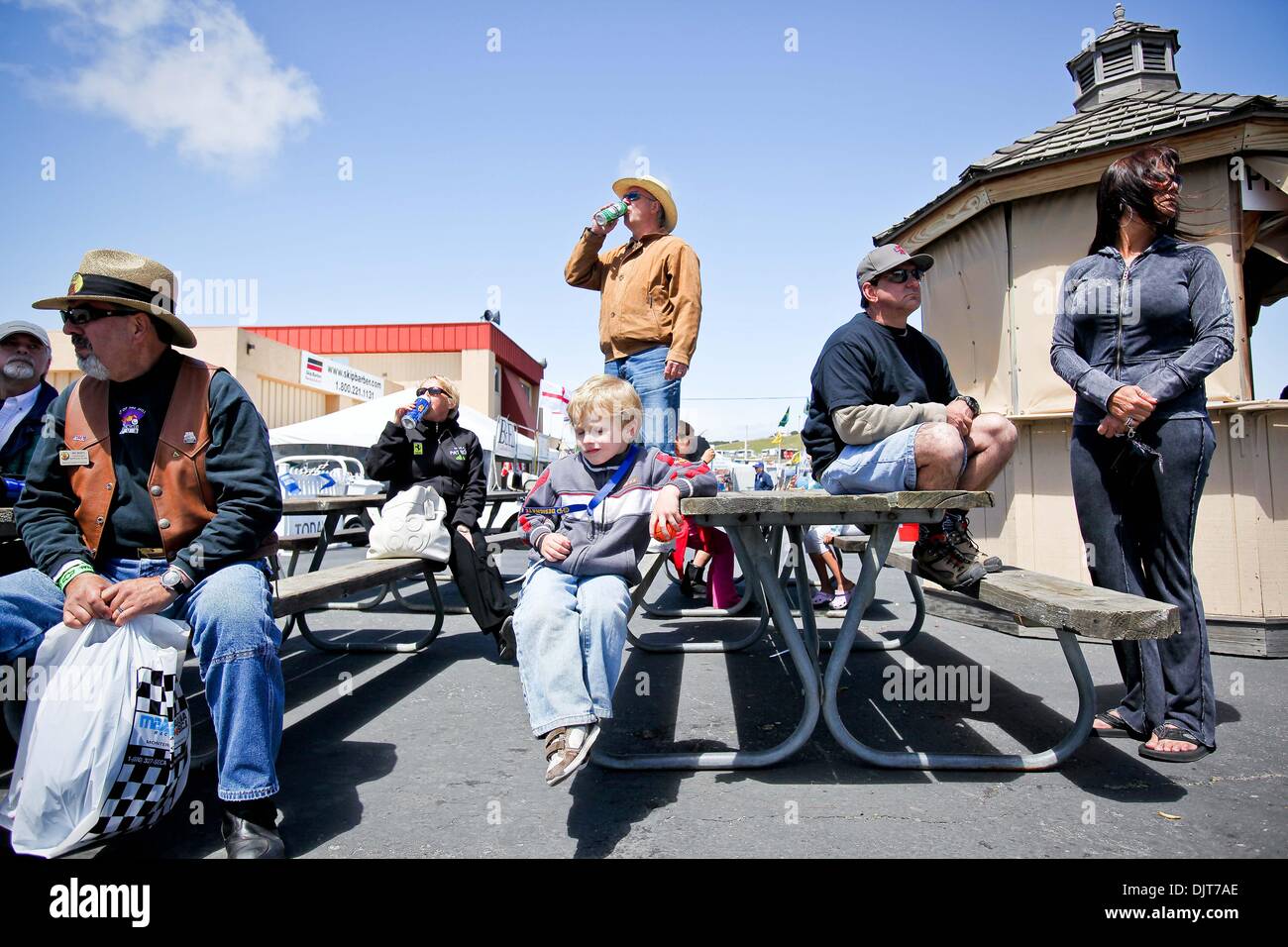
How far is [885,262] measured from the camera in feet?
10.1

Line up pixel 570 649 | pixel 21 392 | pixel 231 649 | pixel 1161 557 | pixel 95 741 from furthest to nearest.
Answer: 1. pixel 21 392
2. pixel 1161 557
3. pixel 570 649
4. pixel 231 649
5. pixel 95 741

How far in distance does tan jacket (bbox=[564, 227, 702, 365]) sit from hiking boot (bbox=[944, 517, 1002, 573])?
1.91 metres

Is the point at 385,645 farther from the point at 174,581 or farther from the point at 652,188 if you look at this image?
the point at 652,188

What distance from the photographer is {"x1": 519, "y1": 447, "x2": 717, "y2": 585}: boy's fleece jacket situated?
2547mm

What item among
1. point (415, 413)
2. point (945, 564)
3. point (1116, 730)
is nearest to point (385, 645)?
point (415, 413)

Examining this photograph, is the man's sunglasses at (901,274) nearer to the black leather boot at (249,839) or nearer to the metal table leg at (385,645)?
the black leather boot at (249,839)

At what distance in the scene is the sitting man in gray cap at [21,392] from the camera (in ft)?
12.1

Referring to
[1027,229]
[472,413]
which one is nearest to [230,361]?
[472,413]

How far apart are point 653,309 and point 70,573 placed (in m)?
3.17

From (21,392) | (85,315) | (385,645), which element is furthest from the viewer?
(385,645)

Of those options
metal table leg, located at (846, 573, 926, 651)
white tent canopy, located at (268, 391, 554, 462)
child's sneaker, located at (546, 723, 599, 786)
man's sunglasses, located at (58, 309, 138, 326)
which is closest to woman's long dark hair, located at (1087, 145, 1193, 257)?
metal table leg, located at (846, 573, 926, 651)

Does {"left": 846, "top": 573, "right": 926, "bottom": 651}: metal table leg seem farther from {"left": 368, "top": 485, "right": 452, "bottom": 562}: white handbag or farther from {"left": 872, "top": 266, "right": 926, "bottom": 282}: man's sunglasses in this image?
{"left": 368, "top": 485, "right": 452, "bottom": 562}: white handbag

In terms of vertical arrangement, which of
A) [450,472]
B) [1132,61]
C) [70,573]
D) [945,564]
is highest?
[1132,61]
